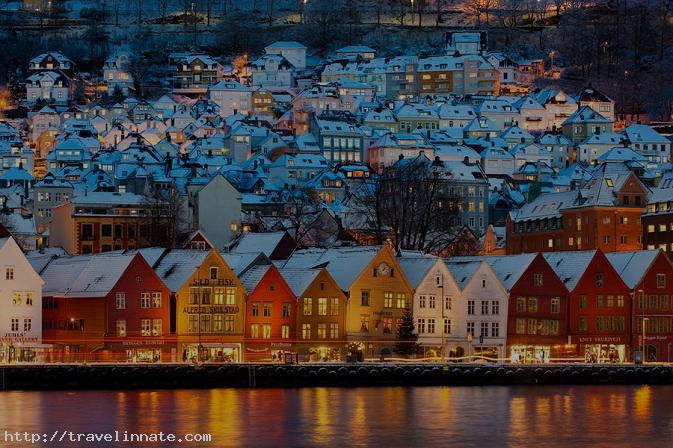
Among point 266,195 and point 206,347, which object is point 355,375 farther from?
point 266,195

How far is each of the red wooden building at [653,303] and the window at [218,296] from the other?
20.4m

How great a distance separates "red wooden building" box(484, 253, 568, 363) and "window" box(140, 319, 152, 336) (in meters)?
17.2

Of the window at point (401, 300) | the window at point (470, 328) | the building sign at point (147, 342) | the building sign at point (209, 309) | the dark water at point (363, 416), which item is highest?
the window at point (401, 300)

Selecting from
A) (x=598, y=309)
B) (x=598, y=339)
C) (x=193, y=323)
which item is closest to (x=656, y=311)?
(x=598, y=309)

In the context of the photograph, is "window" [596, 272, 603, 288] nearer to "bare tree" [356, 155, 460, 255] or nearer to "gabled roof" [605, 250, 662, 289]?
"gabled roof" [605, 250, 662, 289]

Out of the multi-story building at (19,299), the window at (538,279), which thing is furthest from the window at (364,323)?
the multi-story building at (19,299)

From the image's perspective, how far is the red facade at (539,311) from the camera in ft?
260

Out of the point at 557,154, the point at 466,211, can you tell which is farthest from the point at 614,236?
the point at 557,154

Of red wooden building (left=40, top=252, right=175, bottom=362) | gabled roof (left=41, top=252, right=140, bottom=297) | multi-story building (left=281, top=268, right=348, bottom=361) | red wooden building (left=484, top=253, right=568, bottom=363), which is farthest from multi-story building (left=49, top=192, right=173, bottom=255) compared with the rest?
red wooden building (left=484, top=253, right=568, bottom=363)

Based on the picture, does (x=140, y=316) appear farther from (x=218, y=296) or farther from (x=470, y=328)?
(x=470, y=328)

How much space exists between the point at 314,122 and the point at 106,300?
105m

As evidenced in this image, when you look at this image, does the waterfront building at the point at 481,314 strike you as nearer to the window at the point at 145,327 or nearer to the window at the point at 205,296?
the window at the point at 205,296

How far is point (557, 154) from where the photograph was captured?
178 metres

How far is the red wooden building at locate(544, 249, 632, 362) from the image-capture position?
80125 mm
